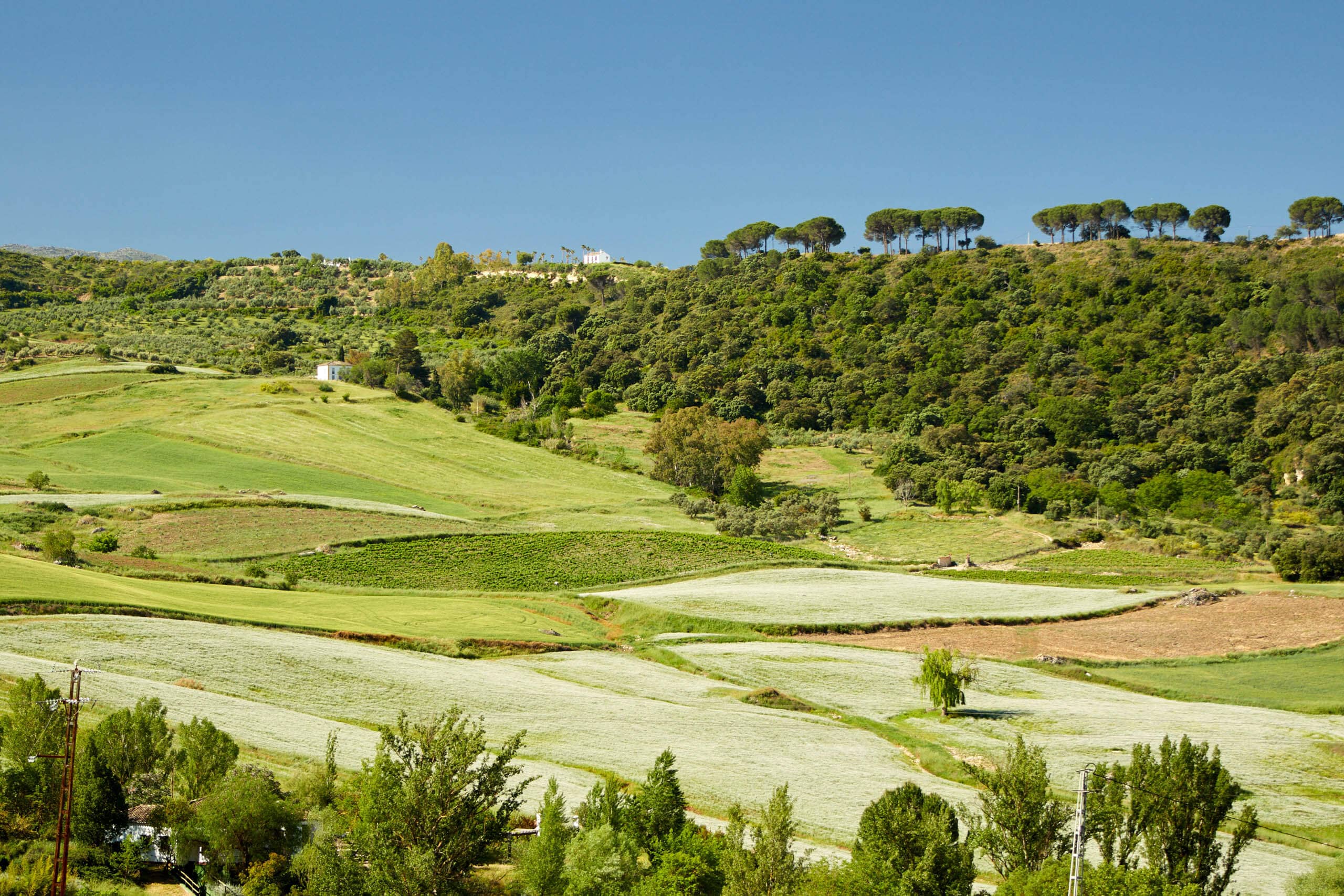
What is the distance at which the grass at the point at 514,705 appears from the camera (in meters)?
29.9

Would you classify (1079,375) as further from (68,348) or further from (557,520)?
(68,348)

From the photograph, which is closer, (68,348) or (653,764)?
(653,764)

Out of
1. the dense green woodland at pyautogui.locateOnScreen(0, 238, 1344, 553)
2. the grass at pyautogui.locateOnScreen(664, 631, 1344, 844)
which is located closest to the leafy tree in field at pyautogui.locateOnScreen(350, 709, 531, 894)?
the grass at pyautogui.locateOnScreen(664, 631, 1344, 844)

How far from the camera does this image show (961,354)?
142m

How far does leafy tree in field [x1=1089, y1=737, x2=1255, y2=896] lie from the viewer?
2228cm

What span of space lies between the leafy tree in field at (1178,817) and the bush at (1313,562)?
4345 cm

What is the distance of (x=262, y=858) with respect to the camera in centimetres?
2302

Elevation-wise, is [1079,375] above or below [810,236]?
below

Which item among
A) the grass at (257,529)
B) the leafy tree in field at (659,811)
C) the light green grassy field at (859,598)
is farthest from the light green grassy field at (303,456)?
the leafy tree in field at (659,811)

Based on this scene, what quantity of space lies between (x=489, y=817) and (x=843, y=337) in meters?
136

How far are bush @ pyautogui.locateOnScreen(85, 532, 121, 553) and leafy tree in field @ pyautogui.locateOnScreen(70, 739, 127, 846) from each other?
3765 centimetres

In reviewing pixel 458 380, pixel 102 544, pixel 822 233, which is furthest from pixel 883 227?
pixel 102 544

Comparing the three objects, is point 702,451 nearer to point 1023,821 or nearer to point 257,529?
point 257,529

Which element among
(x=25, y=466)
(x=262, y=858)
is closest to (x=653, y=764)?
(x=262, y=858)
